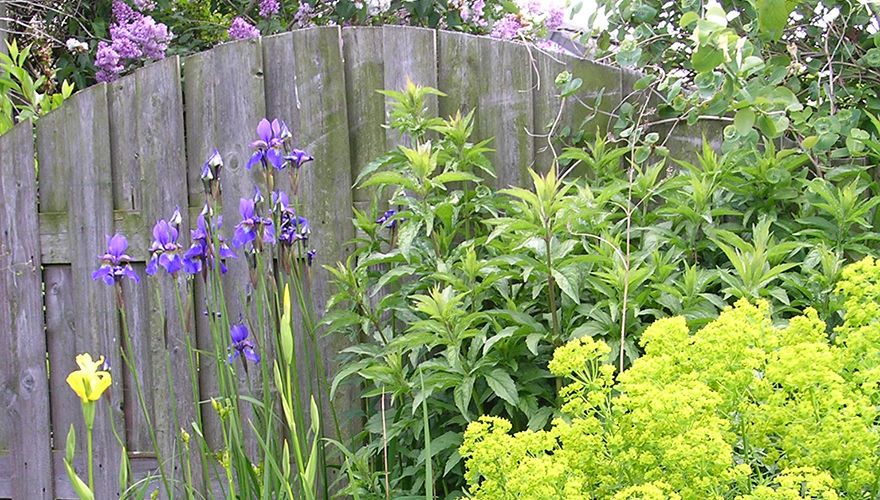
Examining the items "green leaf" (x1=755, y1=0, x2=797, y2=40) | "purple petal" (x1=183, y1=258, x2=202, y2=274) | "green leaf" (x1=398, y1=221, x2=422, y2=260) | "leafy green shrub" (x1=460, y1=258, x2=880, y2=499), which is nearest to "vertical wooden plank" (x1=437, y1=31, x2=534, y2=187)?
"green leaf" (x1=398, y1=221, x2=422, y2=260)

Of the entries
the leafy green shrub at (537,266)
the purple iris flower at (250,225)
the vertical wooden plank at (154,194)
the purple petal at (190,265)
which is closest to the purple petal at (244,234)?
the purple iris flower at (250,225)

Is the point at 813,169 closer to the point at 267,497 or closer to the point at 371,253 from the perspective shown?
the point at 371,253

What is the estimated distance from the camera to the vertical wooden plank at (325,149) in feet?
9.41

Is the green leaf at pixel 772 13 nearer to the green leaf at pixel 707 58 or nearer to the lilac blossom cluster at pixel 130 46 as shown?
the green leaf at pixel 707 58

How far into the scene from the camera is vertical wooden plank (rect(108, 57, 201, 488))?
115 inches

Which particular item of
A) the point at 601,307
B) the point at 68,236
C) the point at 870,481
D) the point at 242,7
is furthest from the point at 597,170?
the point at 242,7

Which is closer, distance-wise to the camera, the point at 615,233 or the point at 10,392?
the point at 615,233

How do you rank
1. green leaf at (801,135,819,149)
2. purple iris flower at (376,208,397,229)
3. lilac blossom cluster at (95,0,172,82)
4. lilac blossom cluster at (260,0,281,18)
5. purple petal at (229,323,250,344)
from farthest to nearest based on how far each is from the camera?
lilac blossom cluster at (260,0,281,18), lilac blossom cluster at (95,0,172,82), purple iris flower at (376,208,397,229), green leaf at (801,135,819,149), purple petal at (229,323,250,344)

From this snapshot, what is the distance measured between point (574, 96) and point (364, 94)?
0.66 m

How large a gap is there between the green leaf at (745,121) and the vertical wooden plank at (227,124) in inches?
57.5

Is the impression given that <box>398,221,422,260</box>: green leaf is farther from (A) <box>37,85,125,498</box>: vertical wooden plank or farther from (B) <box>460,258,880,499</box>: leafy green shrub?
(A) <box>37,85,125,498</box>: vertical wooden plank

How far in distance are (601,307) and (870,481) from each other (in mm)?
936

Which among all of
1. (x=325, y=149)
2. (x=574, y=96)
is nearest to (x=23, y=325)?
(x=325, y=149)

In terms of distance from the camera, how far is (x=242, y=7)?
4.73 meters
